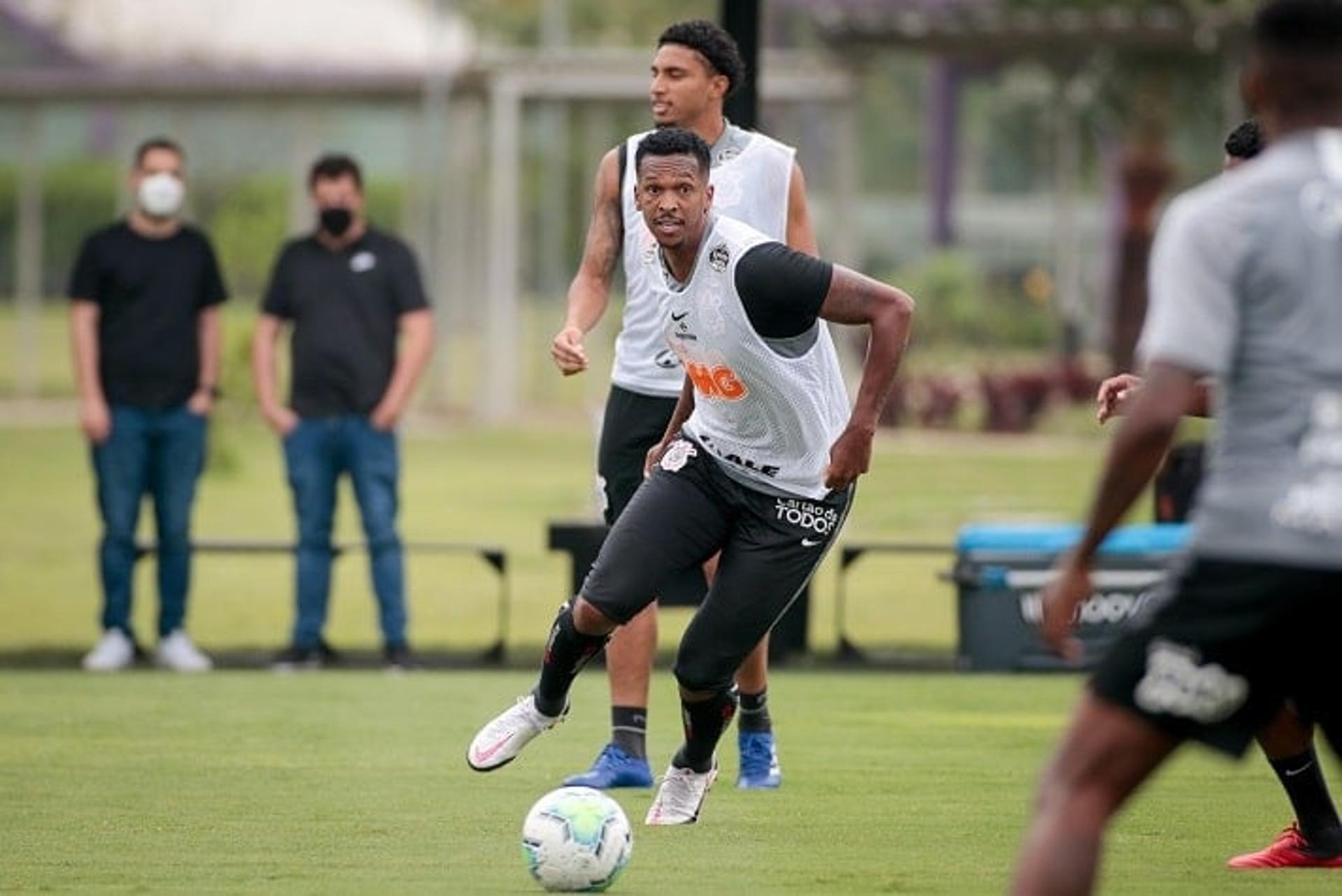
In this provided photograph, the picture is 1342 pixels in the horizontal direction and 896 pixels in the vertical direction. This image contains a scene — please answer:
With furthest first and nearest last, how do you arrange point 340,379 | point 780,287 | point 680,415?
point 340,379 < point 680,415 < point 780,287

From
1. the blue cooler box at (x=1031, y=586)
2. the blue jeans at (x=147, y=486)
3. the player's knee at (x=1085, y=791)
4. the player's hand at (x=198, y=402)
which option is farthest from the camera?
the player's hand at (x=198, y=402)

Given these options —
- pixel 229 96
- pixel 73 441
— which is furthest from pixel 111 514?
pixel 229 96

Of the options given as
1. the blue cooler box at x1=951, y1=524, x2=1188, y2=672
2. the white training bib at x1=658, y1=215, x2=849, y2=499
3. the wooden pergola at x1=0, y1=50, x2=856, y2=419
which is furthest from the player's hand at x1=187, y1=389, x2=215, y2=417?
the wooden pergola at x1=0, y1=50, x2=856, y2=419

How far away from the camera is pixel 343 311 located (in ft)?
45.3

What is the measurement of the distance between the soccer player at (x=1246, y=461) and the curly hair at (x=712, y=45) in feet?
13.6

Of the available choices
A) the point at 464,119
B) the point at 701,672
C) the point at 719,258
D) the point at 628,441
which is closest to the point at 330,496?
the point at 628,441

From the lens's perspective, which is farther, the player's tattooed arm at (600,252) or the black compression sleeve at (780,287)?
the player's tattooed arm at (600,252)

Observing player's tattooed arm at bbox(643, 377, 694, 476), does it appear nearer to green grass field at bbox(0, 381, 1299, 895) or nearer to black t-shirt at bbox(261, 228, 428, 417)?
green grass field at bbox(0, 381, 1299, 895)

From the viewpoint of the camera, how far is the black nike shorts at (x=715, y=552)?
26.9 feet

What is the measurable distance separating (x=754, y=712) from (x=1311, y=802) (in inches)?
83.5

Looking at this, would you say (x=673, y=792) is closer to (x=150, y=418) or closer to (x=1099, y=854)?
(x=1099, y=854)

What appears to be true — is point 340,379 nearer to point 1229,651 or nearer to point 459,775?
point 459,775

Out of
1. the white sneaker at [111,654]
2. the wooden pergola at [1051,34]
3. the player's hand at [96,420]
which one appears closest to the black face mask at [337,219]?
the player's hand at [96,420]

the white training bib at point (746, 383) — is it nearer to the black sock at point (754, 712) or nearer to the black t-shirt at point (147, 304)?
the black sock at point (754, 712)
